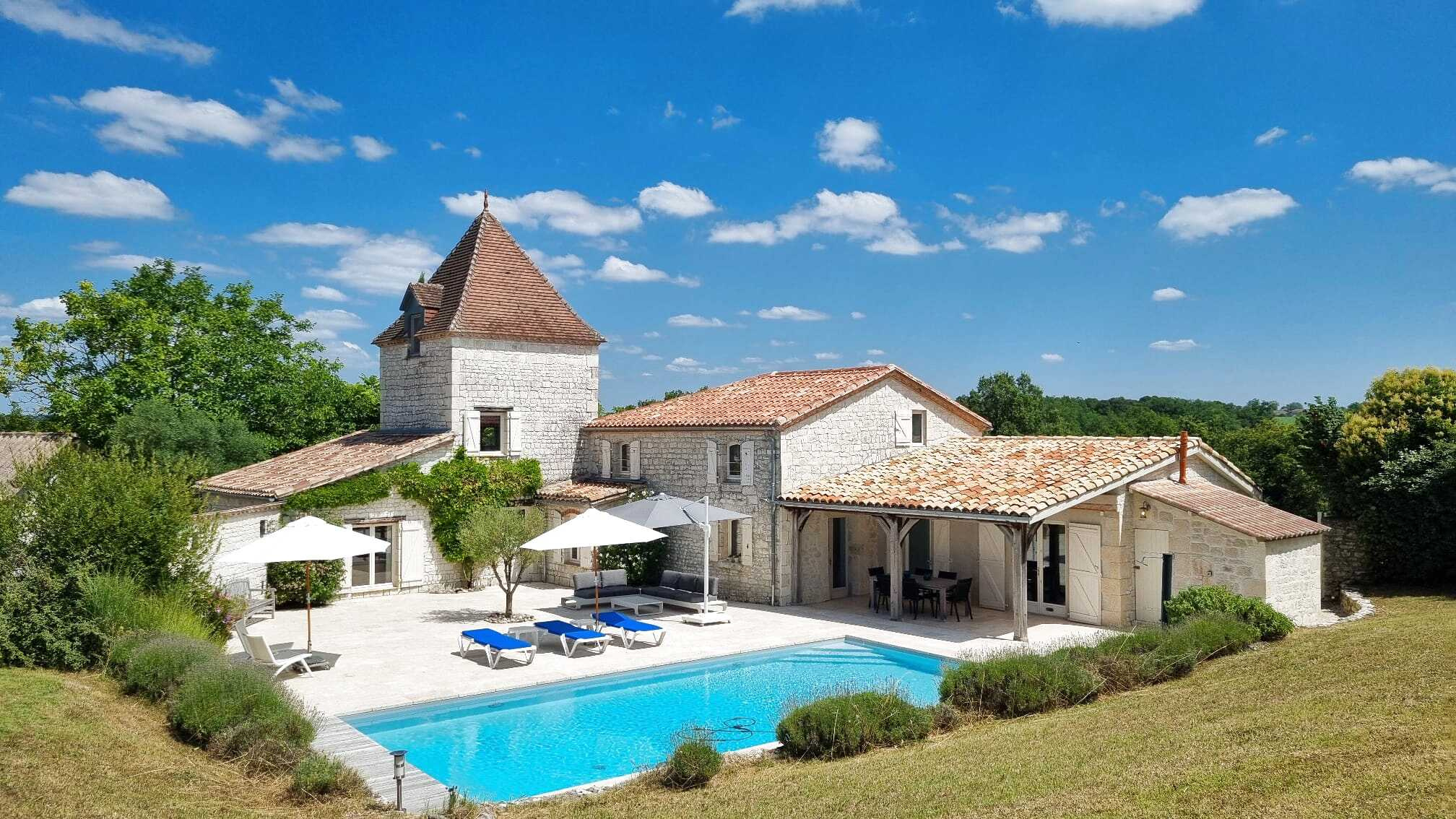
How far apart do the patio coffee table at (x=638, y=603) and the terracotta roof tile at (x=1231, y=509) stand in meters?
9.68

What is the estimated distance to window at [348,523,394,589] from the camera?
21.6 m

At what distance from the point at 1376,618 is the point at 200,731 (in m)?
17.0

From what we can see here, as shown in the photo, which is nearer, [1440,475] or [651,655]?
[651,655]

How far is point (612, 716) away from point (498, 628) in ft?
19.5

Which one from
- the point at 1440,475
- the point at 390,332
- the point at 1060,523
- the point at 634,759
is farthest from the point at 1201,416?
the point at 634,759

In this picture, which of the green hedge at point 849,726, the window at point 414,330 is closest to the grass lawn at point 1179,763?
the green hedge at point 849,726

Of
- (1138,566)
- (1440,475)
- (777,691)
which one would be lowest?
(777,691)

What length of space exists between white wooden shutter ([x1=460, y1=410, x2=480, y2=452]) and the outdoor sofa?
5.03m

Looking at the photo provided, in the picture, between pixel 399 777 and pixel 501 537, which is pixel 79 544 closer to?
pixel 399 777

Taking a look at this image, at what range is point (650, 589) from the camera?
66.9 feet

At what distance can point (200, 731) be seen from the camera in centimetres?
945

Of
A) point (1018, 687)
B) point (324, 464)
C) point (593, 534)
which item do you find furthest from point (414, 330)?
point (1018, 687)

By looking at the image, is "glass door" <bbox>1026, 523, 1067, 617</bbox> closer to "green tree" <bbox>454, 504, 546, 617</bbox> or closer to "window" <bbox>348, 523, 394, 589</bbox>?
"green tree" <bbox>454, 504, 546, 617</bbox>

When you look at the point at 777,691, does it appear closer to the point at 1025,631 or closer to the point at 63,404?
the point at 1025,631
